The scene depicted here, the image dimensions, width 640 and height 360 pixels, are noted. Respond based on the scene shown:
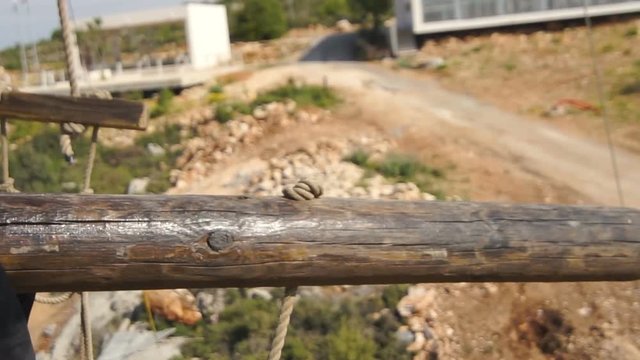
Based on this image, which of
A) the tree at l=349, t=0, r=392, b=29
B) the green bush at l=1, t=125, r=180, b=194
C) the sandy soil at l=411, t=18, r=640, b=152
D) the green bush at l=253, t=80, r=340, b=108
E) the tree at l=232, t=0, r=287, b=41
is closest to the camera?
the green bush at l=1, t=125, r=180, b=194

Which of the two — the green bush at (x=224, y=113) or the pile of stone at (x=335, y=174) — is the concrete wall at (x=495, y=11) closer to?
the green bush at (x=224, y=113)

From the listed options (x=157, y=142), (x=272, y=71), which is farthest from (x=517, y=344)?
(x=272, y=71)

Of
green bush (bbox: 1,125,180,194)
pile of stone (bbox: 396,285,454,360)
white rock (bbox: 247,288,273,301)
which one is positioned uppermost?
green bush (bbox: 1,125,180,194)

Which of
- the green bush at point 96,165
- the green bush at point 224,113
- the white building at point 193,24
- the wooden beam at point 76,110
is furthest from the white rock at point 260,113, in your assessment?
the wooden beam at point 76,110

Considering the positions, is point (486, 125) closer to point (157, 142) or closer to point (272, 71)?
point (157, 142)

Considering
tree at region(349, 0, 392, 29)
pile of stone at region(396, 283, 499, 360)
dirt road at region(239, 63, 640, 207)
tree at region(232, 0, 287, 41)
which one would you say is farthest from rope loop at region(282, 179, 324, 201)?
tree at region(232, 0, 287, 41)

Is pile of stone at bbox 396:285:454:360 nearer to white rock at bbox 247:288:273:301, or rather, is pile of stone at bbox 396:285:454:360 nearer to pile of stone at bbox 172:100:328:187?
white rock at bbox 247:288:273:301
